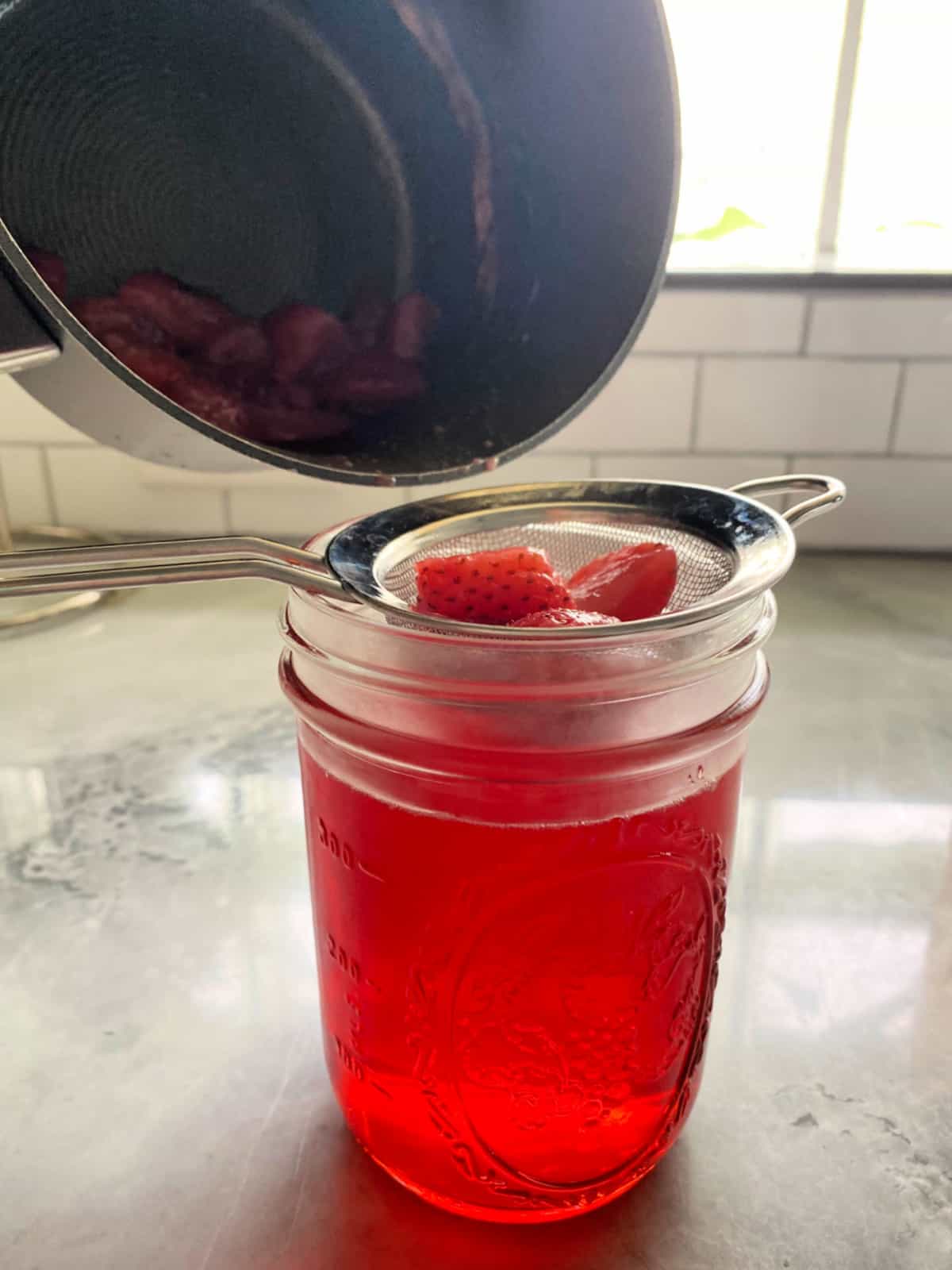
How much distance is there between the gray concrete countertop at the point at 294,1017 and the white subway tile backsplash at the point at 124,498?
1.10ft

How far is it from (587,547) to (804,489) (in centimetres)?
10

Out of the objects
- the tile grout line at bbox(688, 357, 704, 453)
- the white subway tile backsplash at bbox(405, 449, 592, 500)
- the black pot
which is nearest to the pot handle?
the black pot

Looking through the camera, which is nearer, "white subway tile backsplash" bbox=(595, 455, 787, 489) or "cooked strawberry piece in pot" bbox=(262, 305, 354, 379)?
"cooked strawberry piece in pot" bbox=(262, 305, 354, 379)

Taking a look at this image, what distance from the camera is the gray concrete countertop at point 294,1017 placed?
15.5 inches

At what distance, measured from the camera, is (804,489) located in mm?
452

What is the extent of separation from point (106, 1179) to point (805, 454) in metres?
0.92

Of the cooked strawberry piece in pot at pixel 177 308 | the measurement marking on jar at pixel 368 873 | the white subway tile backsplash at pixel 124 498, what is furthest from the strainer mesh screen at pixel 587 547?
the white subway tile backsplash at pixel 124 498

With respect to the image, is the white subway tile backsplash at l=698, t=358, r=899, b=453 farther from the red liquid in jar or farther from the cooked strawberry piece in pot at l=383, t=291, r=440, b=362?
the red liquid in jar

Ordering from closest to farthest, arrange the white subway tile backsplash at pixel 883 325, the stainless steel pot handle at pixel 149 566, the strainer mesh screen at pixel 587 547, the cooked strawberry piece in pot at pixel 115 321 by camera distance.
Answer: the stainless steel pot handle at pixel 149 566 < the strainer mesh screen at pixel 587 547 < the cooked strawberry piece in pot at pixel 115 321 < the white subway tile backsplash at pixel 883 325

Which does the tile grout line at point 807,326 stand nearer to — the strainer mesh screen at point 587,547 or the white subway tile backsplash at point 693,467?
the white subway tile backsplash at point 693,467

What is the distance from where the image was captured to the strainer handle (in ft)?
1.42

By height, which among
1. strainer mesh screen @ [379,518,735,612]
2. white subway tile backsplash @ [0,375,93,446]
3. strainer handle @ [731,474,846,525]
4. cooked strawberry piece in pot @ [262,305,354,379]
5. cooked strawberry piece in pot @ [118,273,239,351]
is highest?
cooked strawberry piece in pot @ [118,273,239,351]

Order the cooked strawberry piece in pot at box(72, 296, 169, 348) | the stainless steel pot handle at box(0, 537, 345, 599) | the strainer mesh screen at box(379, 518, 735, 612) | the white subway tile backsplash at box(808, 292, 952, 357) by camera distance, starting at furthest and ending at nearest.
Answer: the white subway tile backsplash at box(808, 292, 952, 357) → the cooked strawberry piece in pot at box(72, 296, 169, 348) → the strainer mesh screen at box(379, 518, 735, 612) → the stainless steel pot handle at box(0, 537, 345, 599)

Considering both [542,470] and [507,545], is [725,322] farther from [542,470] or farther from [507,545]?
[507,545]
